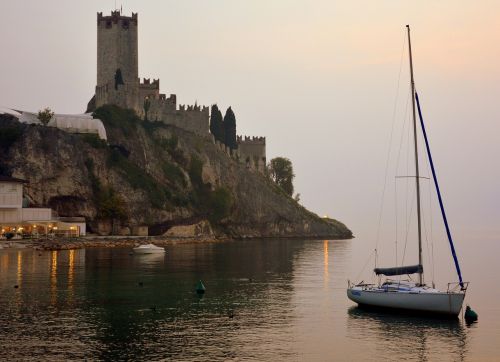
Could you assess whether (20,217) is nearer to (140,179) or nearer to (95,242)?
(95,242)

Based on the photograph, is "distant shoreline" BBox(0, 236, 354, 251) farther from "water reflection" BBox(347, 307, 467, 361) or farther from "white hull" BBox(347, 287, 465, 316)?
"water reflection" BBox(347, 307, 467, 361)

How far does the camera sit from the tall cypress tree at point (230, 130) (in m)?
196

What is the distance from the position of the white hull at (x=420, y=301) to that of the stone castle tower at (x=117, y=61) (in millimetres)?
128415

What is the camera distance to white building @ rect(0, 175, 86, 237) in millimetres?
126000

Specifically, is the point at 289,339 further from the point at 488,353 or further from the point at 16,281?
the point at 16,281

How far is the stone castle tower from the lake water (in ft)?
314

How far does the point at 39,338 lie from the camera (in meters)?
42.7

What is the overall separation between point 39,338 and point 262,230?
148105mm

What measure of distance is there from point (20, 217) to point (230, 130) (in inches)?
3154

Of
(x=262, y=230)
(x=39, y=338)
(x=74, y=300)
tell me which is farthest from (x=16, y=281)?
(x=262, y=230)

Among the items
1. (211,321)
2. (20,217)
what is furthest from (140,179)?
(211,321)

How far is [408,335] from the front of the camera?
4591 cm

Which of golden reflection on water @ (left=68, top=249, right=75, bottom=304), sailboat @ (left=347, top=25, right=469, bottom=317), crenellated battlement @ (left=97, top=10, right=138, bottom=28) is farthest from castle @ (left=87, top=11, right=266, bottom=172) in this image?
sailboat @ (left=347, top=25, right=469, bottom=317)

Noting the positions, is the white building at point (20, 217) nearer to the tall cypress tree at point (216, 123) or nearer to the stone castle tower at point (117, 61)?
the stone castle tower at point (117, 61)
